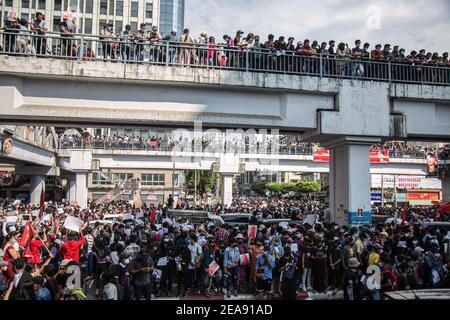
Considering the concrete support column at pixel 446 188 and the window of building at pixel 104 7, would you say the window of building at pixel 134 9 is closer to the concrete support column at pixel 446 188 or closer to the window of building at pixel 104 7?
the window of building at pixel 104 7

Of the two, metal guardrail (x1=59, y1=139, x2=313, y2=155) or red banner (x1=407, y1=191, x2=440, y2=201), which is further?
red banner (x1=407, y1=191, x2=440, y2=201)

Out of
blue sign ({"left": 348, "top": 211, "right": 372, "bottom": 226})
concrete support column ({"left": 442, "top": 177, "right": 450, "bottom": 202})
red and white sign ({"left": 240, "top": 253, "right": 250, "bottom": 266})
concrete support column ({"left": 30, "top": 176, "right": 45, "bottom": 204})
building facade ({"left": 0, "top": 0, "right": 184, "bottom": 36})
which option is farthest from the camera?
building facade ({"left": 0, "top": 0, "right": 184, "bottom": 36})

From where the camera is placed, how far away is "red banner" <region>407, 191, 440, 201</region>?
1709 inches

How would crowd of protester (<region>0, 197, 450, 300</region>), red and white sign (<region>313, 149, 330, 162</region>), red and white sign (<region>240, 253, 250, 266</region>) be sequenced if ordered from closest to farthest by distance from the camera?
crowd of protester (<region>0, 197, 450, 300</region>), red and white sign (<region>240, 253, 250, 266</region>), red and white sign (<region>313, 149, 330, 162</region>)

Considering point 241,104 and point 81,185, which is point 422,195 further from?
point 241,104

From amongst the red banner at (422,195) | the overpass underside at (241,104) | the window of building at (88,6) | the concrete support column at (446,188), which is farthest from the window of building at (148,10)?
the overpass underside at (241,104)

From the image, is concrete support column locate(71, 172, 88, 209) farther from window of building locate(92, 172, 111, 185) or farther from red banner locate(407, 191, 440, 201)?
red banner locate(407, 191, 440, 201)

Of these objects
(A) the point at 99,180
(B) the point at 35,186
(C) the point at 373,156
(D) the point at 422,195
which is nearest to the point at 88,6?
(A) the point at 99,180

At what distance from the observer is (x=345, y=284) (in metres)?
8.59

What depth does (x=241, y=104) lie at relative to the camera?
45.8 ft

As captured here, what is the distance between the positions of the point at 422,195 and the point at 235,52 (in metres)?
37.1

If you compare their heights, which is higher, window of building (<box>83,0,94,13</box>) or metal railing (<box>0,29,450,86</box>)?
window of building (<box>83,0,94,13</box>)

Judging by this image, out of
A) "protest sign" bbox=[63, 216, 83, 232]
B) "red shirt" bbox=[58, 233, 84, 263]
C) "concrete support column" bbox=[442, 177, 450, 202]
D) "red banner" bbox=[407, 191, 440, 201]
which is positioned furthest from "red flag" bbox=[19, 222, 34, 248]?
"red banner" bbox=[407, 191, 440, 201]
